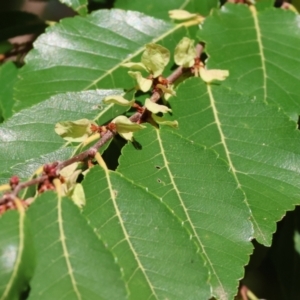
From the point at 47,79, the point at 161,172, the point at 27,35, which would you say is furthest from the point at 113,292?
the point at 27,35

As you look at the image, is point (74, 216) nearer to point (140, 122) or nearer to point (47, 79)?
point (140, 122)

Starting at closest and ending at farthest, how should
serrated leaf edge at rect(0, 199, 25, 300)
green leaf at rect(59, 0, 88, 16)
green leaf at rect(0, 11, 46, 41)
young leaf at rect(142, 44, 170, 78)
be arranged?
1. serrated leaf edge at rect(0, 199, 25, 300)
2. young leaf at rect(142, 44, 170, 78)
3. green leaf at rect(59, 0, 88, 16)
4. green leaf at rect(0, 11, 46, 41)

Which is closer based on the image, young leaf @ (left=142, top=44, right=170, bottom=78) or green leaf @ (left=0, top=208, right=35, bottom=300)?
green leaf @ (left=0, top=208, right=35, bottom=300)

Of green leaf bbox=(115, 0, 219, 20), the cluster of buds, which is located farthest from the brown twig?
green leaf bbox=(115, 0, 219, 20)

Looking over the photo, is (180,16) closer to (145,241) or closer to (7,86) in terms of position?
(7,86)

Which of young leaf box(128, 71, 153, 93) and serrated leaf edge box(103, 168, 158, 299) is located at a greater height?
young leaf box(128, 71, 153, 93)

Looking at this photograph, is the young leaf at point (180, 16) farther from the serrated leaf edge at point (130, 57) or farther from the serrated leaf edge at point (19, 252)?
the serrated leaf edge at point (19, 252)

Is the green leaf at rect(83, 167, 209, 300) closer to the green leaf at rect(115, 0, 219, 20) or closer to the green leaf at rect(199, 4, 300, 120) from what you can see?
the green leaf at rect(199, 4, 300, 120)

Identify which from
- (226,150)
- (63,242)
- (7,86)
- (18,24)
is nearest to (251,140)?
(226,150)

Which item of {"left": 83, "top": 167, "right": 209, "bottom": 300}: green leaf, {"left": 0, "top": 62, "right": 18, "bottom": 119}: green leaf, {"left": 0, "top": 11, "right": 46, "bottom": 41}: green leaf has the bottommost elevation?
{"left": 0, "top": 62, "right": 18, "bottom": 119}: green leaf
